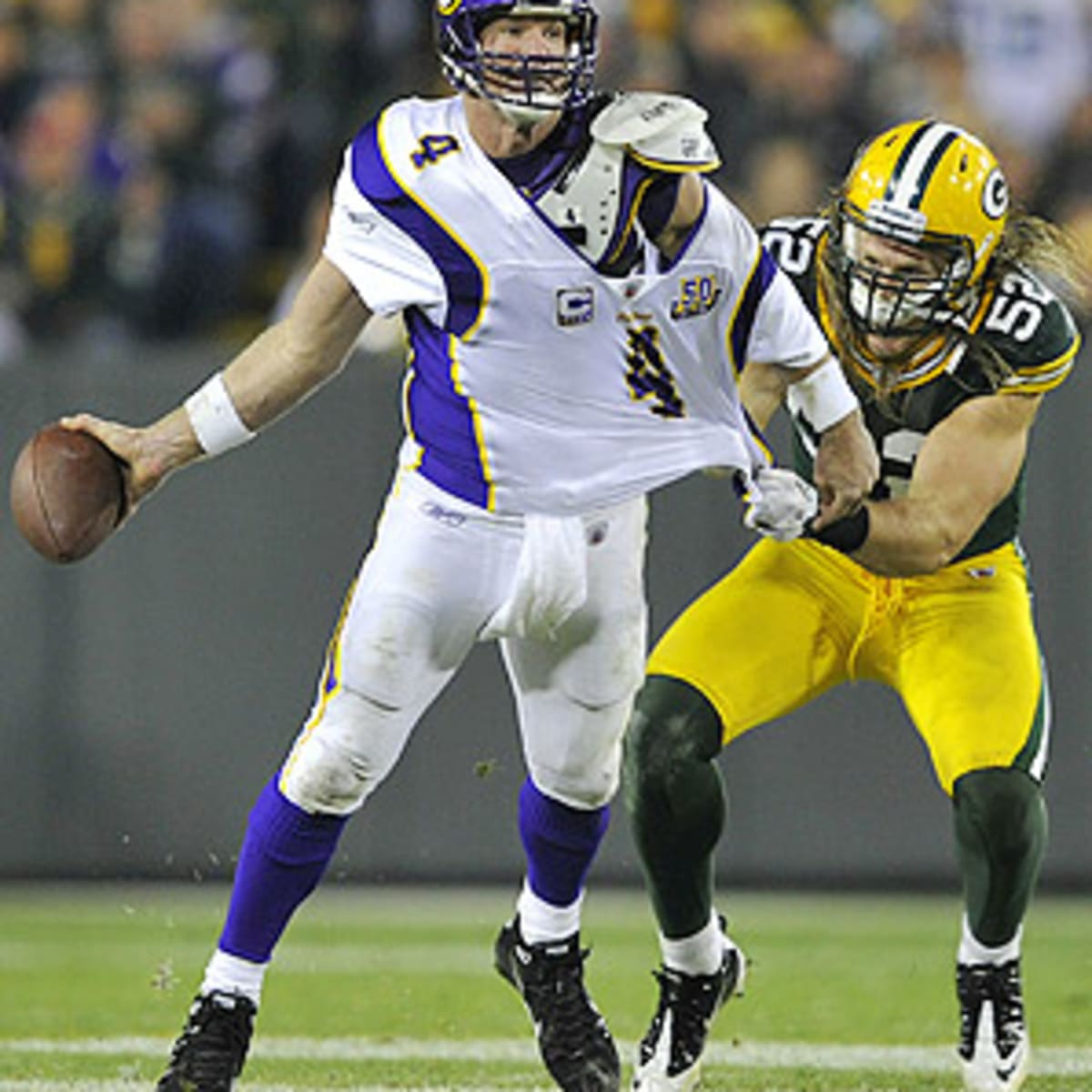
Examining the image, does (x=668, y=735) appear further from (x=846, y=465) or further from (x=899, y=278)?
(x=899, y=278)

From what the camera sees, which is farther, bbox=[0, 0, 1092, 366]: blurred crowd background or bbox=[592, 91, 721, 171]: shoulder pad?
bbox=[0, 0, 1092, 366]: blurred crowd background

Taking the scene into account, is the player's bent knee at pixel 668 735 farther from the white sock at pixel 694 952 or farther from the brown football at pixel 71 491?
the brown football at pixel 71 491

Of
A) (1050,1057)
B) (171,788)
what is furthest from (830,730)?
(1050,1057)

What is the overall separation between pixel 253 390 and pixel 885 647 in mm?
1224

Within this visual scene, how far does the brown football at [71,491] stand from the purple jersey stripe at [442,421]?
460mm

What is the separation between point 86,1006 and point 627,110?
2.38 m

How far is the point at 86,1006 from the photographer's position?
549 centimetres

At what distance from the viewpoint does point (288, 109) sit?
7.91 m

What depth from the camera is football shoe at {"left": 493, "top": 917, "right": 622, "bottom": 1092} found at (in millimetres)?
4414

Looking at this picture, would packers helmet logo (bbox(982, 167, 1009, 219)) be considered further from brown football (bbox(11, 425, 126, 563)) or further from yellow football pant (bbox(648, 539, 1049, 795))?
brown football (bbox(11, 425, 126, 563))

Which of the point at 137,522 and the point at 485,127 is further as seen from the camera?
the point at 137,522

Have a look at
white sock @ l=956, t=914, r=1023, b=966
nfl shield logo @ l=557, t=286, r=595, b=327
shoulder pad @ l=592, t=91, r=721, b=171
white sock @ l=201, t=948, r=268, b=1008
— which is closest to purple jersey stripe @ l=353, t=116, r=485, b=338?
nfl shield logo @ l=557, t=286, r=595, b=327

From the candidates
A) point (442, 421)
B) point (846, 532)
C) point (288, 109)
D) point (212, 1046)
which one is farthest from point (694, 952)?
point (288, 109)

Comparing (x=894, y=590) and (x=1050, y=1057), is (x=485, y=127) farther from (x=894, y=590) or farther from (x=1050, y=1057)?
(x=1050, y=1057)
